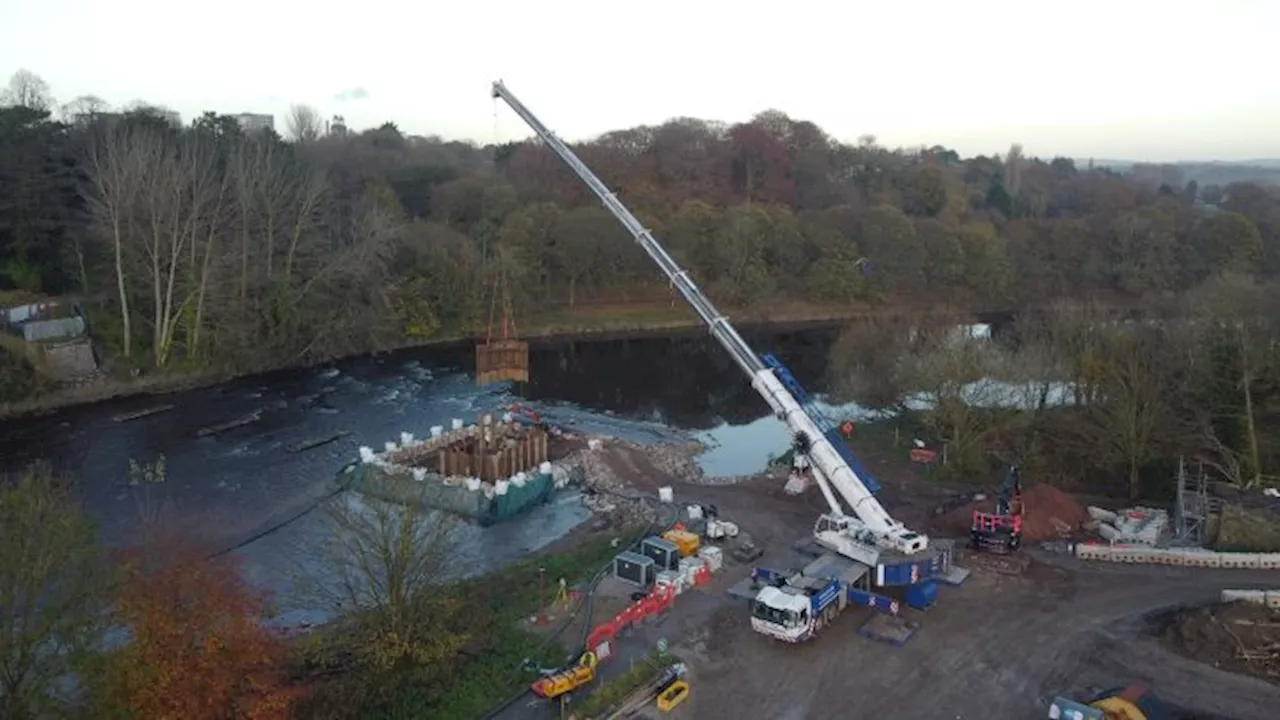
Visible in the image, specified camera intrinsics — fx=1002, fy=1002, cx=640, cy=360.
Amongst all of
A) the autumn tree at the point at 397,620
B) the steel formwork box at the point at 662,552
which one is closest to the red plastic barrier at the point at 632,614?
the steel formwork box at the point at 662,552

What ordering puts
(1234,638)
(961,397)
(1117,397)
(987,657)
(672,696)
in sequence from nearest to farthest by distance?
(672,696) → (1234,638) → (987,657) → (1117,397) → (961,397)

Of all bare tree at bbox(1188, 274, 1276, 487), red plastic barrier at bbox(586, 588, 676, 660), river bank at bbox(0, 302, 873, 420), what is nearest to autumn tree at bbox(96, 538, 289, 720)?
red plastic barrier at bbox(586, 588, 676, 660)

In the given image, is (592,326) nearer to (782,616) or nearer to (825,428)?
(825,428)

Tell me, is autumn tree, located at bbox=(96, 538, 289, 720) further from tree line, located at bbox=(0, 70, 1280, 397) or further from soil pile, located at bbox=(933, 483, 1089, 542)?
tree line, located at bbox=(0, 70, 1280, 397)

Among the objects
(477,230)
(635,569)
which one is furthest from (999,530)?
(477,230)

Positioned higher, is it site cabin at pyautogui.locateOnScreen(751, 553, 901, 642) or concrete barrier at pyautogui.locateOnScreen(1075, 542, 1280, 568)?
site cabin at pyautogui.locateOnScreen(751, 553, 901, 642)

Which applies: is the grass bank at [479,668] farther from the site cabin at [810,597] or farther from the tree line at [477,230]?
the tree line at [477,230]
